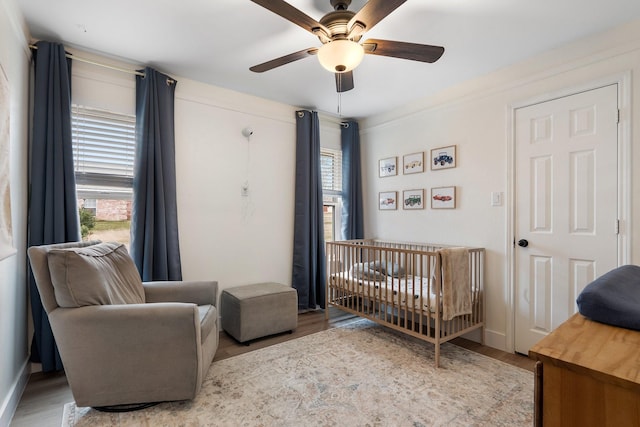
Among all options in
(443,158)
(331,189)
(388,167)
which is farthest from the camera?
(331,189)

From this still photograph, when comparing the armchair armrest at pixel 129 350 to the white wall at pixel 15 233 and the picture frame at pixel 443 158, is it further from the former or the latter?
the picture frame at pixel 443 158

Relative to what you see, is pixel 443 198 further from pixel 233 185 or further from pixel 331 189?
pixel 233 185

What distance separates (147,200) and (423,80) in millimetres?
2603

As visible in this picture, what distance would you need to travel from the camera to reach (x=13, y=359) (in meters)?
1.81

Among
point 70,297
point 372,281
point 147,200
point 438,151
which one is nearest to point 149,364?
point 70,297

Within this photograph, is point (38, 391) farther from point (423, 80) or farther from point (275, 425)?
point (423, 80)

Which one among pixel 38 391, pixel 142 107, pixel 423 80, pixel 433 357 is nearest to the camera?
pixel 38 391

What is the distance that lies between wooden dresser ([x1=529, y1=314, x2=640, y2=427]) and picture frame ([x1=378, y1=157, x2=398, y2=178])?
2.97 meters

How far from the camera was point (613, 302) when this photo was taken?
0.78m

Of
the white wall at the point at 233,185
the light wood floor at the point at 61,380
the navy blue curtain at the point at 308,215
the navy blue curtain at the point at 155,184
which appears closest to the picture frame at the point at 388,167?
the navy blue curtain at the point at 308,215

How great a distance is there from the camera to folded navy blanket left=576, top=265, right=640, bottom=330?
2.42ft

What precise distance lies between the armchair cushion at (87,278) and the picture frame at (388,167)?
2.78m

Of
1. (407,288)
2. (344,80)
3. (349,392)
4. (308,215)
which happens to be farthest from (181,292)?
(344,80)

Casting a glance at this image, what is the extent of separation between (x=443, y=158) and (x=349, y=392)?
2255mm
